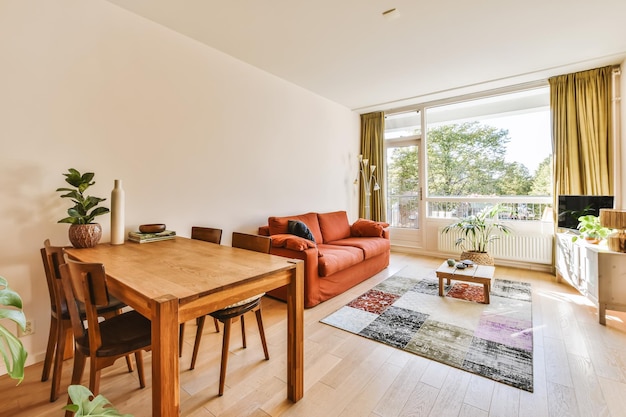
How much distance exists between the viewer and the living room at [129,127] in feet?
6.66

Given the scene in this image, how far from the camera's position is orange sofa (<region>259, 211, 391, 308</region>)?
3066mm

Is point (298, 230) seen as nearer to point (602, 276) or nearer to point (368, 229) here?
point (368, 229)

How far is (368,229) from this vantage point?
4.50 meters

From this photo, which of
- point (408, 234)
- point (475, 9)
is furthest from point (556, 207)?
point (475, 9)

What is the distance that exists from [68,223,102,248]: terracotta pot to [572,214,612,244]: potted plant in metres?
4.45

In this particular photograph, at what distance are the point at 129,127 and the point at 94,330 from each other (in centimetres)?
180

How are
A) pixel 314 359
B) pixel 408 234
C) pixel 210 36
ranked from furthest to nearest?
pixel 408 234 → pixel 210 36 → pixel 314 359

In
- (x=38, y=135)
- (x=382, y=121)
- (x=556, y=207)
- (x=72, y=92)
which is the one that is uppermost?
(x=382, y=121)

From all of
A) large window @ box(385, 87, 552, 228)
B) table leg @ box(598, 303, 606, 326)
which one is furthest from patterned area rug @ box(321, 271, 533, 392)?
large window @ box(385, 87, 552, 228)

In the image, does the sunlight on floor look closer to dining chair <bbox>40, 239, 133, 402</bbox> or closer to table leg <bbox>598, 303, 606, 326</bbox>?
table leg <bbox>598, 303, 606, 326</bbox>

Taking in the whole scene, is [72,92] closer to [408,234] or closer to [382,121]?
[382,121]

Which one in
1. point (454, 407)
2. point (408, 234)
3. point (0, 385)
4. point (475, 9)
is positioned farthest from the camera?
point (408, 234)

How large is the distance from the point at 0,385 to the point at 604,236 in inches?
196

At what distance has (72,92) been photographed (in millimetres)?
2230
